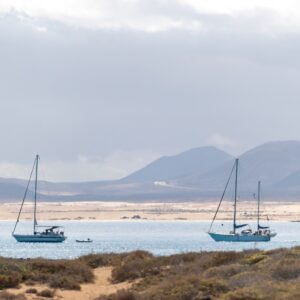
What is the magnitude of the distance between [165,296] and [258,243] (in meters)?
79.3

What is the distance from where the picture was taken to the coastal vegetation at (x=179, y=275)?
99.7ft

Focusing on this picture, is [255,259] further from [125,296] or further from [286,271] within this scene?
[125,296]

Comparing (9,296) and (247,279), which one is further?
(9,296)

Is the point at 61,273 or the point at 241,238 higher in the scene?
the point at 241,238

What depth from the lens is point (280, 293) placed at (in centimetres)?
2844

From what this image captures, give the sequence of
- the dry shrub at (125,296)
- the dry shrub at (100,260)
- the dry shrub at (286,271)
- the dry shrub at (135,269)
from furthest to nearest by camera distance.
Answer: the dry shrub at (100,260)
the dry shrub at (135,269)
the dry shrub at (286,271)
the dry shrub at (125,296)

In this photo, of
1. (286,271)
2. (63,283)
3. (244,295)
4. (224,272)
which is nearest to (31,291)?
(63,283)

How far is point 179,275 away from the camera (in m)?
36.6

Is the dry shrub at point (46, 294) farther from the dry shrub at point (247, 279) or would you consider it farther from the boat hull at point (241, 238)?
the boat hull at point (241, 238)

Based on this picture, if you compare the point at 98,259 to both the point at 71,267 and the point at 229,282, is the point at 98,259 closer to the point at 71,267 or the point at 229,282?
the point at 71,267

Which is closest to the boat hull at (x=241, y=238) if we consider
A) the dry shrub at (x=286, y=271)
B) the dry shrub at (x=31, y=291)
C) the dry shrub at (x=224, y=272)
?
the dry shrub at (x=224, y=272)

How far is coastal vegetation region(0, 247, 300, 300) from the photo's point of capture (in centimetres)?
3039

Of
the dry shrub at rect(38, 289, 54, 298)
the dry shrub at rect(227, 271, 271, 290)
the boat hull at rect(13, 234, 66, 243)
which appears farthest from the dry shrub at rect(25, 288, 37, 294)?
the boat hull at rect(13, 234, 66, 243)

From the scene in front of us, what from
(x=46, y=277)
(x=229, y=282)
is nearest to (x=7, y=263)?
(x=46, y=277)
